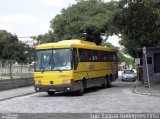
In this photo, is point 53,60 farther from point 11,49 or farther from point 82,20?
point 11,49

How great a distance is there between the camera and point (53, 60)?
26969 mm

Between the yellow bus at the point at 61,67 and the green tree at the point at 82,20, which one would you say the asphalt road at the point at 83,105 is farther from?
the green tree at the point at 82,20

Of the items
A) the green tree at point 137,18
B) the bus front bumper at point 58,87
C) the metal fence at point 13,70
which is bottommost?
the bus front bumper at point 58,87

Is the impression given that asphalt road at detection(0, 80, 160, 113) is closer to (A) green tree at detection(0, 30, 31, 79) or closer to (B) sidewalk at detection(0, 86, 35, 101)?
(B) sidewalk at detection(0, 86, 35, 101)

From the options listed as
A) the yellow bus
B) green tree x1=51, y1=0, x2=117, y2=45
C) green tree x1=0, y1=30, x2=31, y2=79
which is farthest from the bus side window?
green tree x1=0, y1=30, x2=31, y2=79

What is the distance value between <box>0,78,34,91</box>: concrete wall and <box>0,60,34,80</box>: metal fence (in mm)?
308

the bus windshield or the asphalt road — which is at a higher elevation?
the bus windshield

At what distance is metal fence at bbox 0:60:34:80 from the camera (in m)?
33.8

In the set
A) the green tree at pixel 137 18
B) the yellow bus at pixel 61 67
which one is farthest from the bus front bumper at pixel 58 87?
the green tree at pixel 137 18

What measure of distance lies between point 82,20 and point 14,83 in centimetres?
2355

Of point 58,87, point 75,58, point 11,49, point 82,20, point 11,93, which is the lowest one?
point 11,93

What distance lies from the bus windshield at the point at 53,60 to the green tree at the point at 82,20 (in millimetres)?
27528

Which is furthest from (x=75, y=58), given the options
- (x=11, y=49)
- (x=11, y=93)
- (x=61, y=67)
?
(x=11, y=49)

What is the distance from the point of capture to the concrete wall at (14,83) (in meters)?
33.5
